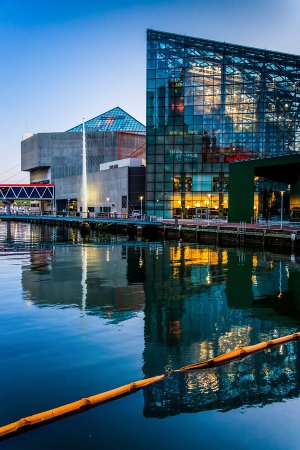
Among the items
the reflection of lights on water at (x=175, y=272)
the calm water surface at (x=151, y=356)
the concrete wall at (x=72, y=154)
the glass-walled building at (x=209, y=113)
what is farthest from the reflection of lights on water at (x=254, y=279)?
the concrete wall at (x=72, y=154)

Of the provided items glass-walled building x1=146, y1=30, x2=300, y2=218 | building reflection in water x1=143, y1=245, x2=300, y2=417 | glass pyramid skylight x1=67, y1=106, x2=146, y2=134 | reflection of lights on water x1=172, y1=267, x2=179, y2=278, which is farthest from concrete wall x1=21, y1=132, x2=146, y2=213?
building reflection in water x1=143, y1=245, x2=300, y2=417

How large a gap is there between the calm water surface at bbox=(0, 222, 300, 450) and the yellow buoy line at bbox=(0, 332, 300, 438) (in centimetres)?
20

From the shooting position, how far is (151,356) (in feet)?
51.7

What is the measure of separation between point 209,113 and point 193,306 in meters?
68.1

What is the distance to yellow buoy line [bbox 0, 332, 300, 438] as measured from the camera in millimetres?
10469

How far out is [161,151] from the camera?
3489 inches

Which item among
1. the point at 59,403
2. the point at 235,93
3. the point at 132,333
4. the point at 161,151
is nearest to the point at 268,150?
the point at 235,93

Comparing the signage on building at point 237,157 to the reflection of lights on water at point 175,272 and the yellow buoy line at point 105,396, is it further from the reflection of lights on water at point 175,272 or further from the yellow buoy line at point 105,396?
the yellow buoy line at point 105,396

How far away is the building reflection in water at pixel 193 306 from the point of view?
12859mm

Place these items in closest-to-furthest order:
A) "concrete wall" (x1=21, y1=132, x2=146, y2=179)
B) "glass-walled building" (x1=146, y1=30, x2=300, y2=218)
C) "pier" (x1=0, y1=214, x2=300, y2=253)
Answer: "pier" (x1=0, y1=214, x2=300, y2=253) → "glass-walled building" (x1=146, y1=30, x2=300, y2=218) → "concrete wall" (x1=21, y1=132, x2=146, y2=179)

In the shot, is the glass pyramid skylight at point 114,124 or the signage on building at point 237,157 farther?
the glass pyramid skylight at point 114,124

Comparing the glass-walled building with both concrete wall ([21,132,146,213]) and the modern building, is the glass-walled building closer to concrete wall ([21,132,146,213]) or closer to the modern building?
the modern building

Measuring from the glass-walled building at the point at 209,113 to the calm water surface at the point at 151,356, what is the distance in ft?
178

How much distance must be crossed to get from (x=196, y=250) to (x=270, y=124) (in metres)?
41.9
